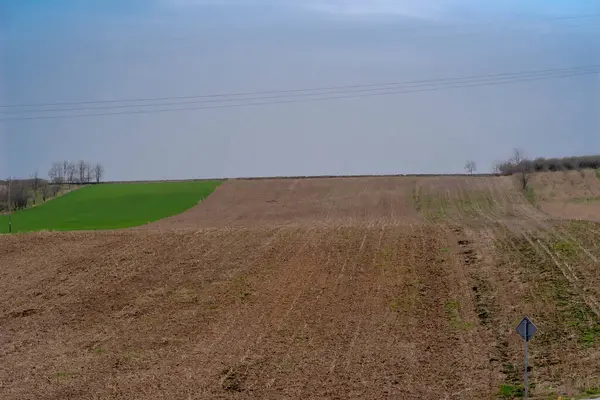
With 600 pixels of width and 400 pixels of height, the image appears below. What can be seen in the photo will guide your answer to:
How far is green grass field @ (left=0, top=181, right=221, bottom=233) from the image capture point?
2218 inches

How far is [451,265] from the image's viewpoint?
1256 inches

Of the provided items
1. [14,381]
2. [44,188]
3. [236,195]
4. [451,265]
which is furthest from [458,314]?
[44,188]

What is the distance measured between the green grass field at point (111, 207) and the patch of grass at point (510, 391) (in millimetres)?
40333

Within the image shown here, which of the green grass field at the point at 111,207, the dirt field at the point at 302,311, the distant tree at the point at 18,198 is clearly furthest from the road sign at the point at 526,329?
the distant tree at the point at 18,198

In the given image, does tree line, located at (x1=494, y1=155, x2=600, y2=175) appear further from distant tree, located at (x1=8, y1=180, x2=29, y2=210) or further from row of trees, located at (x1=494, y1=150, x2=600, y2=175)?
distant tree, located at (x1=8, y1=180, x2=29, y2=210)

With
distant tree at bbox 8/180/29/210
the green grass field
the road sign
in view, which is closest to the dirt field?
the road sign

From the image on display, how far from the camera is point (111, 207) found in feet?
219

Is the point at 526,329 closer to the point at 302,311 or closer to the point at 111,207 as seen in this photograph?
the point at 302,311

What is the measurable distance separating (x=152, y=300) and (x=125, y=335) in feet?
14.5

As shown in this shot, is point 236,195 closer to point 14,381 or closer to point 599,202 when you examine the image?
point 599,202

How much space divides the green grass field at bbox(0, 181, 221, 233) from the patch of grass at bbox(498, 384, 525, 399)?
4033cm

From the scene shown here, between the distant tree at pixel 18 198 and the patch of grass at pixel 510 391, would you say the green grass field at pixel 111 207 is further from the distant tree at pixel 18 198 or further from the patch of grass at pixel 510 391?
the patch of grass at pixel 510 391

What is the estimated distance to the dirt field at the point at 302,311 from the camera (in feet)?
60.3

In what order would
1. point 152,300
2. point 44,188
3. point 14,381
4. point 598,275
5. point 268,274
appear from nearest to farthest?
1. point 14,381
2. point 598,275
3. point 152,300
4. point 268,274
5. point 44,188
